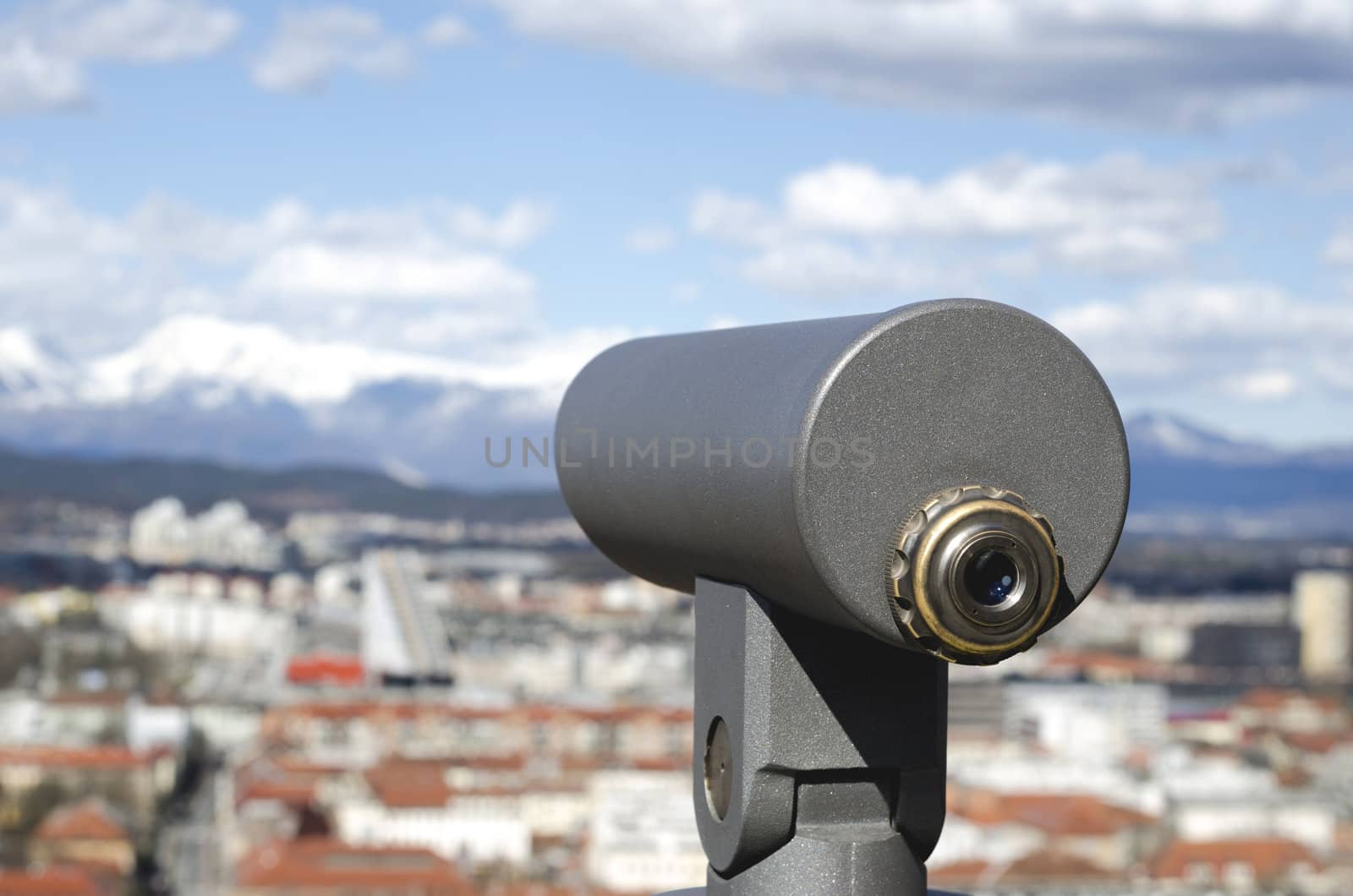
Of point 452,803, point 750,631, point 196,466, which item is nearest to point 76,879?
point 452,803

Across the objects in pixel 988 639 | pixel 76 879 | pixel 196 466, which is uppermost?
pixel 196 466

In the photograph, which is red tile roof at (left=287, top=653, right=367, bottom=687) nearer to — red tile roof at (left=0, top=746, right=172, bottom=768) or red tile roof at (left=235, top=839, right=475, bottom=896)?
red tile roof at (left=0, top=746, right=172, bottom=768)

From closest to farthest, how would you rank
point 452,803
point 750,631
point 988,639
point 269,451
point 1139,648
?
point 988,639 < point 750,631 < point 452,803 < point 1139,648 < point 269,451

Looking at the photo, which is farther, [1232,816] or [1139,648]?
[1139,648]

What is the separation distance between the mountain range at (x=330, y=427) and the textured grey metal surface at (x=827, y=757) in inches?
3685

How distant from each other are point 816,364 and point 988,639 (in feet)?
0.41

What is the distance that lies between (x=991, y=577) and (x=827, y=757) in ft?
0.48

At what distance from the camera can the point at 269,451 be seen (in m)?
127

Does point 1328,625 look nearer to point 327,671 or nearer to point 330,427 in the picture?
point 327,671

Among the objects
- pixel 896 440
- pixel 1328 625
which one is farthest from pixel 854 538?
pixel 1328 625

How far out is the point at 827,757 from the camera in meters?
0.91

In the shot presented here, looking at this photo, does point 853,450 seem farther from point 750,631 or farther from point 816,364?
point 750,631

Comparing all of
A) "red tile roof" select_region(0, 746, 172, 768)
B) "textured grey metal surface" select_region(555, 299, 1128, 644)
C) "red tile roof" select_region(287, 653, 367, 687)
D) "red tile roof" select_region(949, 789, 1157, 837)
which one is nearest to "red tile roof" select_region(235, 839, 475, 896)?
"red tile roof" select_region(949, 789, 1157, 837)

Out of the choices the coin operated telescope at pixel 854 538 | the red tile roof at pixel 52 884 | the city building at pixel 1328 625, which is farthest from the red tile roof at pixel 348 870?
the city building at pixel 1328 625
